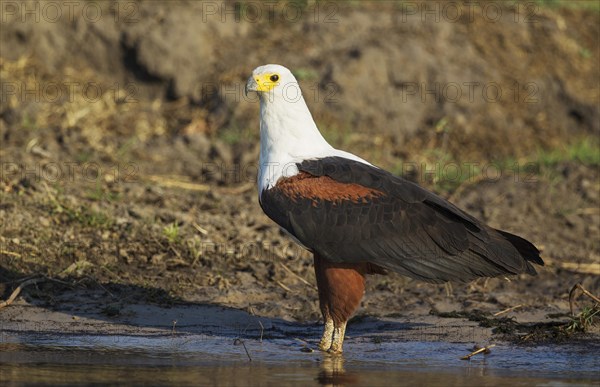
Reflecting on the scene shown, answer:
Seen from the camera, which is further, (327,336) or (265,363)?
Answer: (327,336)

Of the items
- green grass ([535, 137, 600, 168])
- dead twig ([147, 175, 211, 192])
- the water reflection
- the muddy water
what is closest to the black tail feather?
the muddy water

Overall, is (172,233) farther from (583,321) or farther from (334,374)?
(583,321)

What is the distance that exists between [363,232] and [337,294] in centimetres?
44

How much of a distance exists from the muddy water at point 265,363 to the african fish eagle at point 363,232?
1.43 ft

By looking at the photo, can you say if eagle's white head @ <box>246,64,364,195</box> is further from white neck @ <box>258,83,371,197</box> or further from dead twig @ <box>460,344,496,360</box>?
dead twig @ <box>460,344,496,360</box>

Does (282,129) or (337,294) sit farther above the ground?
(282,129)

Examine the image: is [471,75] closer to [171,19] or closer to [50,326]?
[171,19]

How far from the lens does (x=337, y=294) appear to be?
6.73 m

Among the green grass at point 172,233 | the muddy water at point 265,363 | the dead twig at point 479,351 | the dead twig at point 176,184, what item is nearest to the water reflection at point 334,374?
the muddy water at point 265,363

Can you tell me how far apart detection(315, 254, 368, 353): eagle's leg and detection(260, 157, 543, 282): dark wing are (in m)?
0.10

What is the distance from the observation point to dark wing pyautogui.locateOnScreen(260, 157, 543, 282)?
679 cm

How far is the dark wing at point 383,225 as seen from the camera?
6793 mm

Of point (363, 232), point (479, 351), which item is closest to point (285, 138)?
point (363, 232)

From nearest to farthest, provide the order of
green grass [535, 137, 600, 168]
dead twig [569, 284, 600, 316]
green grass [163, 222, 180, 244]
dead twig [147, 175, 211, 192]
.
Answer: dead twig [569, 284, 600, 316] → green grass [163, 222, 180, 244] → dead twig [147, 175, 211, 192] → green grass [535, 137, 600, 168]
